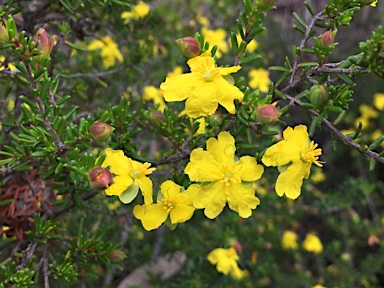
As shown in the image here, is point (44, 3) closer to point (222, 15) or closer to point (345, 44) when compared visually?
point (222, 15)

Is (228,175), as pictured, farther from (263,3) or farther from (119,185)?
(263,3)

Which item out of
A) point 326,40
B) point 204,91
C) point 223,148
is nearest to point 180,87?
point 204,91

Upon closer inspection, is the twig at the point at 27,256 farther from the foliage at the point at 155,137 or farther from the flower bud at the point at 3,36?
the flower bud at the point at 3,36

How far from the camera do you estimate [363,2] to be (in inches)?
48.7

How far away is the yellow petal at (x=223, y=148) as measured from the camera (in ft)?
3.80

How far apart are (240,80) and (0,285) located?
92cm

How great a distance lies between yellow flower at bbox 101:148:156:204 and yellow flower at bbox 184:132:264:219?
0.39ft

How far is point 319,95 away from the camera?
1.11 metres

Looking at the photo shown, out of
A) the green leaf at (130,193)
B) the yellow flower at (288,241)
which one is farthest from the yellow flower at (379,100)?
the green leaf at (130,193)

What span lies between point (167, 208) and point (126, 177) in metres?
0.16

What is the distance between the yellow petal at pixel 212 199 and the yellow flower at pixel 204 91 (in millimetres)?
193

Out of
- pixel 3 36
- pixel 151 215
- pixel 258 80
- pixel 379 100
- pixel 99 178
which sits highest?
pixel 3 36

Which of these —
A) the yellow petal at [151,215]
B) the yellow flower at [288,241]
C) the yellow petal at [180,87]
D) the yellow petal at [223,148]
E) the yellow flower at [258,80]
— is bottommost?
the yellow flower at [288,241]

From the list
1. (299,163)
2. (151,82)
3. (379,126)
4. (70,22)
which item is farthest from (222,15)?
(299,163)
